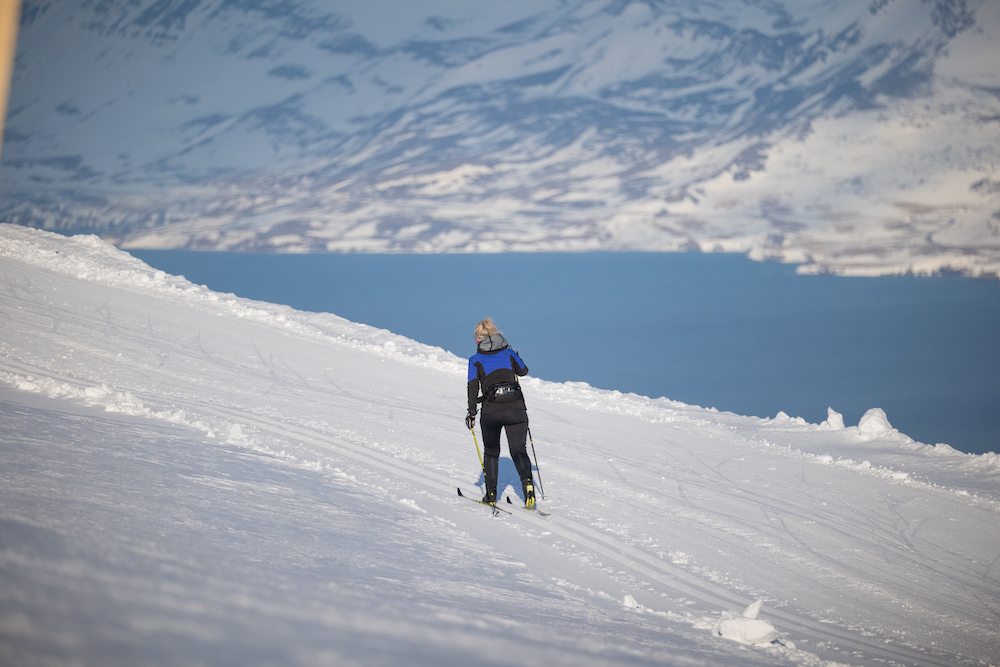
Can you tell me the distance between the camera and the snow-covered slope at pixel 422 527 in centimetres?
366

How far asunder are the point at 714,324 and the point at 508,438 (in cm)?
5845

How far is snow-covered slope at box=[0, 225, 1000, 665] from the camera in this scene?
366 centimetres

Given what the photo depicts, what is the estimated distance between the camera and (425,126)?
199500 mm

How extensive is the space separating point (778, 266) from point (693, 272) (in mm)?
15515

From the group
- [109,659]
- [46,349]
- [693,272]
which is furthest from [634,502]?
[693,272]

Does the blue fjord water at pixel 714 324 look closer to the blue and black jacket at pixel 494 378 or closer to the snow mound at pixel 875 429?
the blue and black jacket at pixel 494 378

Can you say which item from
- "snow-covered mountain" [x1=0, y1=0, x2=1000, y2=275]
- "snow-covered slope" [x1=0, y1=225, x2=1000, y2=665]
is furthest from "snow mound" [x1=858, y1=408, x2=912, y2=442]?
"snow-covered mountain" [x1=0, y1=0, x2=1000, y2=275]

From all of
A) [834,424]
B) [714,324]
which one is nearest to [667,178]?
[714,324]

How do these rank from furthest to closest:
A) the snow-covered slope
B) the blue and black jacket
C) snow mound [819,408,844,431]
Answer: snow mound [819,408,844,431]
the blue and black jacket
the snow-covered slope

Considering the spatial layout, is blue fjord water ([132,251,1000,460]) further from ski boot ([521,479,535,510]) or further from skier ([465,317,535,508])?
skier ([465,317,535,508])

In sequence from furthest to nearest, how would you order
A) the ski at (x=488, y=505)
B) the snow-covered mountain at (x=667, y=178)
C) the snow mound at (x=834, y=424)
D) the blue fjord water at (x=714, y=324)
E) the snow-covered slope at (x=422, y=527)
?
1. the snow-covered mountain at (x=667, y=178)
2. the blue fjord water at (x=714, y=324)
3. the snow mound at (x=834, y=424)
4. the ski at (x=488, y=505)
5. the snow-covered slope at (x=422, y=527)

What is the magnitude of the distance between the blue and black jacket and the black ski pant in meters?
0.06

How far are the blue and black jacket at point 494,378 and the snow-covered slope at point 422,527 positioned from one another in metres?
0.96

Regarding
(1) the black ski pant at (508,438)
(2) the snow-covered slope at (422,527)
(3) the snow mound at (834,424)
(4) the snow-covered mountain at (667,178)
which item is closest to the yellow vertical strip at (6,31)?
(2) the snow-covered slope at (422,527)
